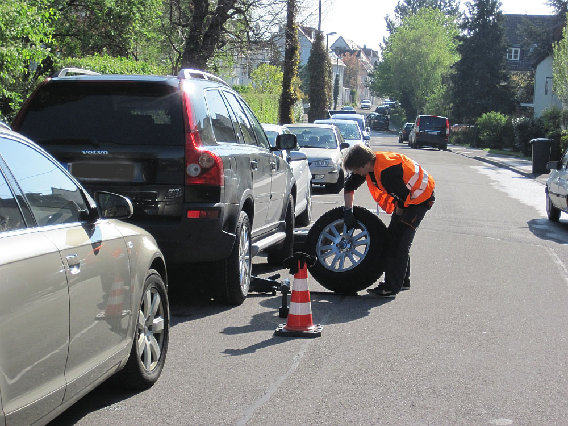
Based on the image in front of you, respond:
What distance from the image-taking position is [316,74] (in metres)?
84.0

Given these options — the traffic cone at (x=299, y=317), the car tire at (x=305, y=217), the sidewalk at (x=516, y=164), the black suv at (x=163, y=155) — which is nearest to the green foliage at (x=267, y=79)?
the sidewalk at (x=516, y=164)

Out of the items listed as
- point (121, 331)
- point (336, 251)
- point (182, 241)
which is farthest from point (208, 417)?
point (336, 251)

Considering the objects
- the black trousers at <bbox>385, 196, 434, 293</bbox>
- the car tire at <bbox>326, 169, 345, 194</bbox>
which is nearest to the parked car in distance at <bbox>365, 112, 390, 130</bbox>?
the car tire at <bbox>326, 169, 345, 194</bbox>

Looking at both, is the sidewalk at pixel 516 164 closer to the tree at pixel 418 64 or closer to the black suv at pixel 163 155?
the black suv at pixel 163 155

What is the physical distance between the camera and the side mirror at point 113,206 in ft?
17.9

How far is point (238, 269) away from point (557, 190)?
10.2 meters

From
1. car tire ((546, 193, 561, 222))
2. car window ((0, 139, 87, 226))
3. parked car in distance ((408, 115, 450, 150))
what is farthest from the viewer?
parked car in distance ((408, 115, 450, 150))

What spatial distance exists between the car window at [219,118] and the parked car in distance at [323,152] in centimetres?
1283

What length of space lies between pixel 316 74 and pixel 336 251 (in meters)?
75.2

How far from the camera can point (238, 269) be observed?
8609 millimetres

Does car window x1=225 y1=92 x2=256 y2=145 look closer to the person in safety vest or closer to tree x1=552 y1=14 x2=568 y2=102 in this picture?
the person in safety vest

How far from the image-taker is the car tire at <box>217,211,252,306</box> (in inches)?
336

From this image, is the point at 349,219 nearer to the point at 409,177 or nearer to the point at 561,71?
the point at 409,177

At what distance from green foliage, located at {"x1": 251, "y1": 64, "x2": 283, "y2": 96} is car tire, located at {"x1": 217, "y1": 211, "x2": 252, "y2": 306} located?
4997cm
